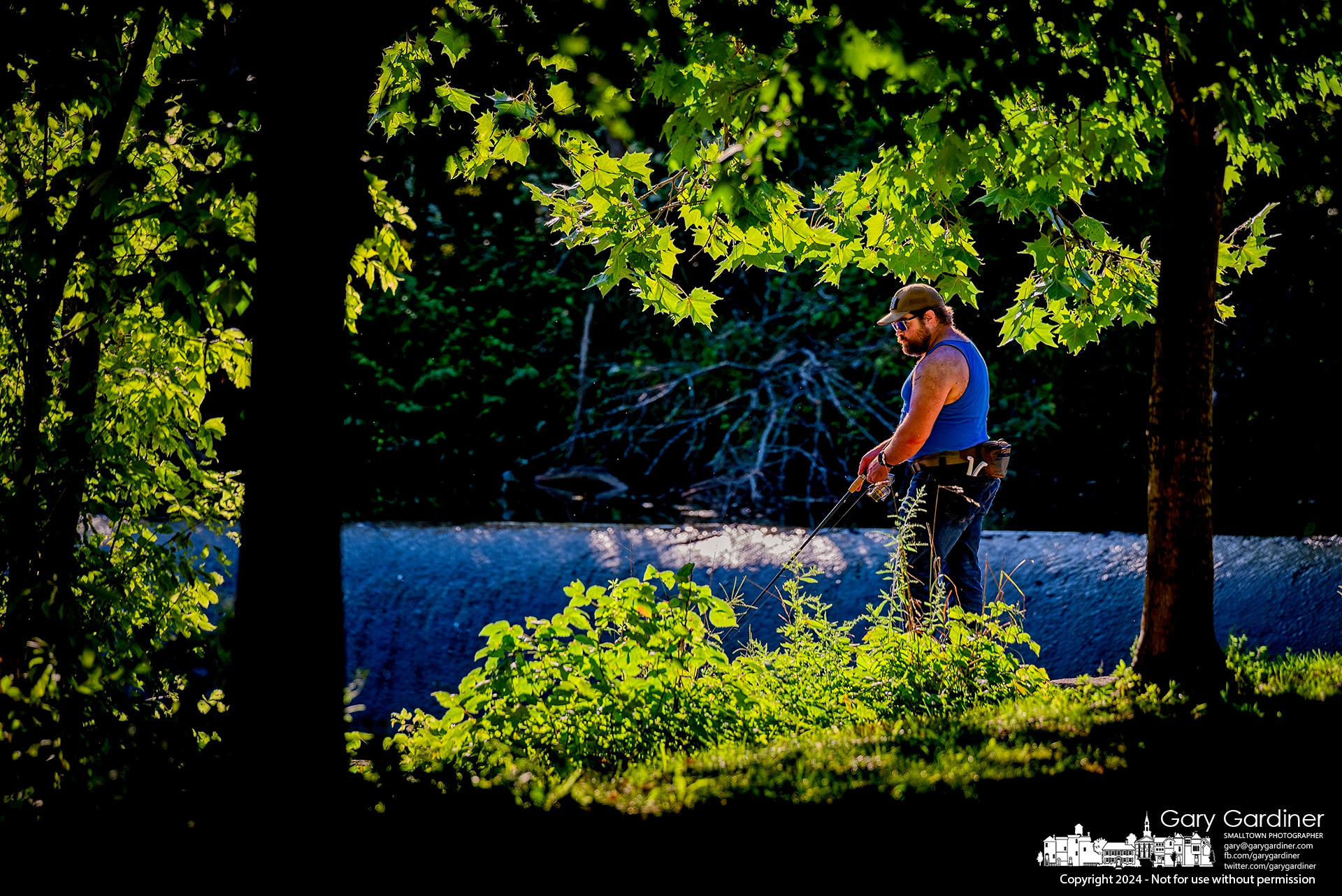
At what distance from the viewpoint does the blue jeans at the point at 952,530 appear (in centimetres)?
502

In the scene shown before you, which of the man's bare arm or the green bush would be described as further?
the man's bare arm

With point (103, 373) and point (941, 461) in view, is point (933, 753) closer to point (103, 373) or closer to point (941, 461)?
point (941, 461)

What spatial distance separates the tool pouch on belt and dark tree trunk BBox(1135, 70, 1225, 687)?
2.38 ft

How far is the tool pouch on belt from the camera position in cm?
503

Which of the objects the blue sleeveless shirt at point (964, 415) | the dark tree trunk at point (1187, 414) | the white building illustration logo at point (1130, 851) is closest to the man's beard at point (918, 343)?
the blue sleeveless shirt at point (964, 415)

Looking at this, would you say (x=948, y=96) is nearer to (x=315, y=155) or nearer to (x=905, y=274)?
(x=905, y=274)

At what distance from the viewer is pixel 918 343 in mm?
5219

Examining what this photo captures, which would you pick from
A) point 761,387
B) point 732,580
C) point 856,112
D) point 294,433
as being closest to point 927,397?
point 856,112

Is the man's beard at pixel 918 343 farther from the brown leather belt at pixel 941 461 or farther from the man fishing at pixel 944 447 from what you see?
the brown leather belt at pixel 941 461

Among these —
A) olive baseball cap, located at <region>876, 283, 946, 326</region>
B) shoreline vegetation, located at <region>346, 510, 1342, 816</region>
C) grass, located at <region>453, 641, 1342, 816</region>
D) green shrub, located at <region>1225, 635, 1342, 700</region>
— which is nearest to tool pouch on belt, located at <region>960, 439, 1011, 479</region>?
shoreline vegetation, located at <region>346, 510, 1342, 816</region>

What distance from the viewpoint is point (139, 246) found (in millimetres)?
4312

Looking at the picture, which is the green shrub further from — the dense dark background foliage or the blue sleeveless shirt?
the dense dark background foliage

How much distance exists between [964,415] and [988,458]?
23 centimetres

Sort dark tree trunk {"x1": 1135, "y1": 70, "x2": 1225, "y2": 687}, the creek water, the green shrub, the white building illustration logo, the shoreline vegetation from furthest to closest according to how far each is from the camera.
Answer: the creek water
dark tree trunk {"x1": 1135, "y1": 70, "x2": 1225, "y2": 687}
the green shrub
the shoreline vegetation
the white building illustration logo
